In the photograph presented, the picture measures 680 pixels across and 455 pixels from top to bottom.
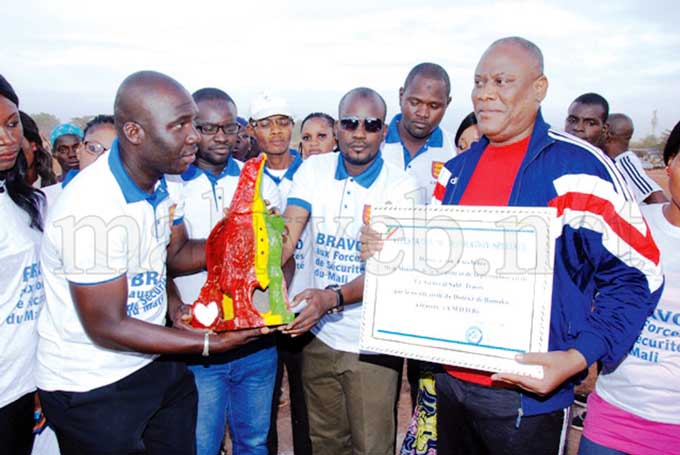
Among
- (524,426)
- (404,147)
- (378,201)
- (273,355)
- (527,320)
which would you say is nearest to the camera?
(527,320)

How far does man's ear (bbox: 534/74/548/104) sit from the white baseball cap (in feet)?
8.60

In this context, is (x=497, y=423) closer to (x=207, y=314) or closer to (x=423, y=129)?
(x=207, y=314)

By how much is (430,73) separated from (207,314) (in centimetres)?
294

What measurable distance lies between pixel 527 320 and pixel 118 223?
6.26ft

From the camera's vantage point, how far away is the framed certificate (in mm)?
2080

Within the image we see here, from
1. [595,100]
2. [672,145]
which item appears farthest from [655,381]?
[595,100]

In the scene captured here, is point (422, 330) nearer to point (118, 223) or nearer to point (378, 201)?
point (378, 201)

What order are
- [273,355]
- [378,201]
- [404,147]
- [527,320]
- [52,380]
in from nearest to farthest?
[527,320], [52,380], [378,201], [273,355], [404,147]

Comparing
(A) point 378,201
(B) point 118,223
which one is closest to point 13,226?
(B) point 118,223

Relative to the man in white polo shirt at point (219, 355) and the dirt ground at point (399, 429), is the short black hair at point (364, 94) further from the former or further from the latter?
the dirt ground at point (399, 429)

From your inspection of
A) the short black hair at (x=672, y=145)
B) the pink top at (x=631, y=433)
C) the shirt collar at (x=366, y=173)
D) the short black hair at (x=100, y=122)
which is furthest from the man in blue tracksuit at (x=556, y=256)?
the short black hair at (x=100, y=122)

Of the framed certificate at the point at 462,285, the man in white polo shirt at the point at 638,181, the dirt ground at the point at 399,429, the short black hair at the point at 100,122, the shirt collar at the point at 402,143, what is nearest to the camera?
the framed certificate at the point at 462,285

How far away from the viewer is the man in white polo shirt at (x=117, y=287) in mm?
2318

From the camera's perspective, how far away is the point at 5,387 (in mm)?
2529
